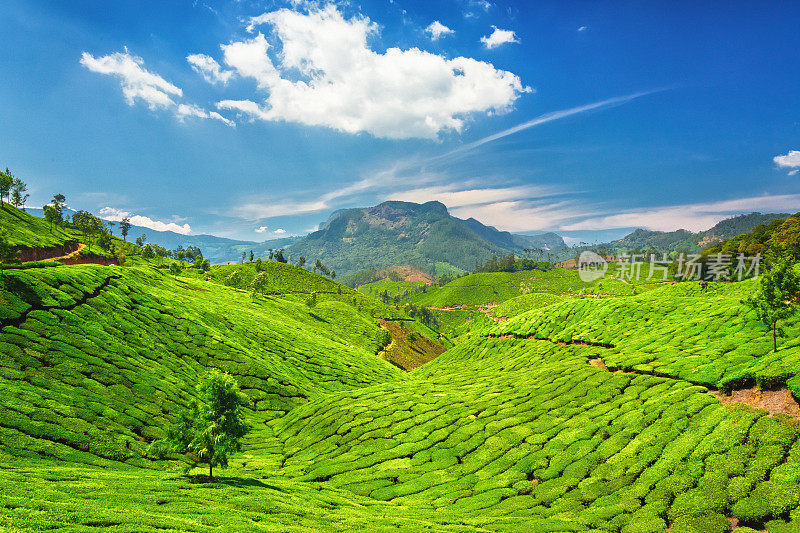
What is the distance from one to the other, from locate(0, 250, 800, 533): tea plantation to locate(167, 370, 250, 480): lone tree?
123 inches

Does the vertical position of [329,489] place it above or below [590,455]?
below

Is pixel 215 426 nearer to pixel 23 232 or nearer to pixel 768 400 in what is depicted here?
pixel 768 400

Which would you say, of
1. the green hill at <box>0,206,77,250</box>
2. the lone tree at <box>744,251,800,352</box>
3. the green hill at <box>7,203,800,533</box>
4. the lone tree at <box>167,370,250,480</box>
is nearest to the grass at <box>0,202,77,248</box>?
the green hill at <box>0,206,77,250</box>

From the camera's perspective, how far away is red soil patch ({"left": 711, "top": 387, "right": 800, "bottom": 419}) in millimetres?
29250

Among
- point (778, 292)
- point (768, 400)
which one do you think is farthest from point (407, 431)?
point (778, 292)

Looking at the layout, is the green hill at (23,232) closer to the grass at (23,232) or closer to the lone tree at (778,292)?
the grass at (23,232)

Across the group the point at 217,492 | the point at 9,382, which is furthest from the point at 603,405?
the point at 9,382

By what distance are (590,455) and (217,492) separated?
1494 inches

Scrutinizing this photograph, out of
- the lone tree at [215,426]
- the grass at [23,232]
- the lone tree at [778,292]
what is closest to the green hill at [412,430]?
the lone tree at [215,426]

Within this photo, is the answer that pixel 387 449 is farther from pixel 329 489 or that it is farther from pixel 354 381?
pixel 354 381

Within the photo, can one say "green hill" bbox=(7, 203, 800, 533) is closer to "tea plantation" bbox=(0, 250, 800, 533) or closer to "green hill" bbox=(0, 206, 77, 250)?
"tea plantation" bbox=(0, 250, 800, 533)

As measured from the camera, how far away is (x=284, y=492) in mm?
33594

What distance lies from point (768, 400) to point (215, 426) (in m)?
55.6

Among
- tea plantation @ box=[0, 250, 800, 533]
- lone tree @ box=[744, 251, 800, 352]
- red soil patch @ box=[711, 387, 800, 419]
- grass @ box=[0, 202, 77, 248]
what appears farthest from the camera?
grass @ box=[0, 202, 77, 248]
